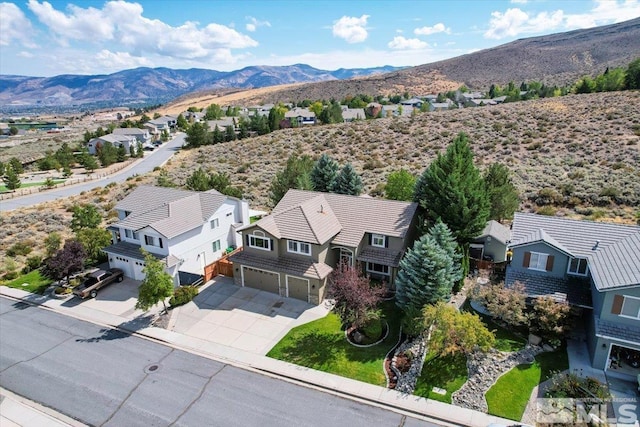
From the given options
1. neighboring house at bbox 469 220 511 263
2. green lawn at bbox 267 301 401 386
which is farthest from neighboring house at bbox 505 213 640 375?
green lawn at bbox 267 301 401 386

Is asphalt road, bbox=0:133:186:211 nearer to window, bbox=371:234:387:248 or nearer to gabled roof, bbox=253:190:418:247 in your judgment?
gabled roof, bbox=253:190:418:247

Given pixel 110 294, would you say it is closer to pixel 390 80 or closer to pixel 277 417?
pixel 277 417

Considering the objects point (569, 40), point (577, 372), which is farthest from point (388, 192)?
point (569, 40)

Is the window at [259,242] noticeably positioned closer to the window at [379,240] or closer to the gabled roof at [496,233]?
the window at [379,240]

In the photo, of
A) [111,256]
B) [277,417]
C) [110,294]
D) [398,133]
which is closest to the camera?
[277,417]

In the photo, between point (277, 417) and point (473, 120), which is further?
point (473, 120)

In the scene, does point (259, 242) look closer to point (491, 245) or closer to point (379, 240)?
point (379, 240)

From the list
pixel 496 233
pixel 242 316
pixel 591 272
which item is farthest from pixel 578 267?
pixel 242 316
